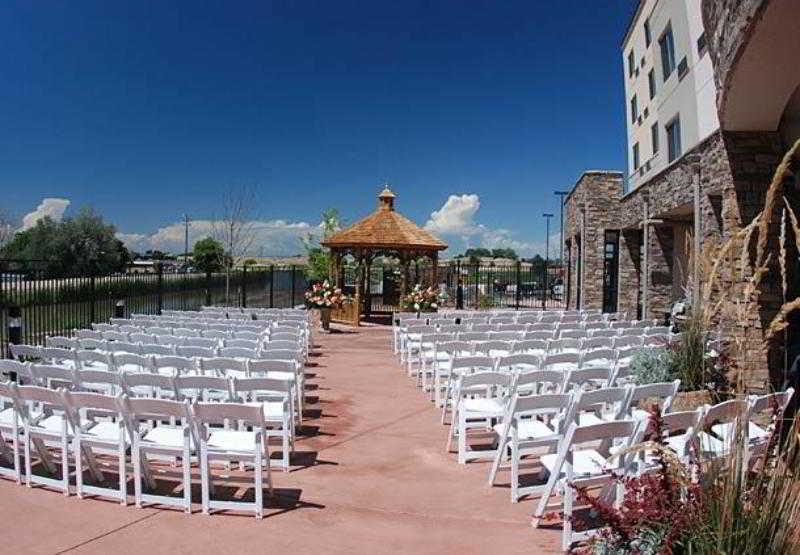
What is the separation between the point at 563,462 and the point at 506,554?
2.20 feet

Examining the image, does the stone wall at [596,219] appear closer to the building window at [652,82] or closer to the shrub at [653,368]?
the building window at [652,82]

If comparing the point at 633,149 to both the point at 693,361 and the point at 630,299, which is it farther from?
the point at 693,361

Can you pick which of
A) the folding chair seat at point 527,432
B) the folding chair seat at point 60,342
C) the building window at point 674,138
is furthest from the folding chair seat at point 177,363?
the building window at point 674,138

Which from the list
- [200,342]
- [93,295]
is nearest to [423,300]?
[93,295]

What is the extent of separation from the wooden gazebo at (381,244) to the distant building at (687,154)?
199 inches

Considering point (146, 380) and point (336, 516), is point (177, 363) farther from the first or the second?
point (336, 516)

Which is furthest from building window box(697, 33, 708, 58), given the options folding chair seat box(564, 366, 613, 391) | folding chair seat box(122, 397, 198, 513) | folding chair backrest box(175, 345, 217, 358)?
folding chair seat box(122, 397, 198, 513)

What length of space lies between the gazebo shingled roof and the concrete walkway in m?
13.2

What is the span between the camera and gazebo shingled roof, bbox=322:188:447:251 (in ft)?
64.1

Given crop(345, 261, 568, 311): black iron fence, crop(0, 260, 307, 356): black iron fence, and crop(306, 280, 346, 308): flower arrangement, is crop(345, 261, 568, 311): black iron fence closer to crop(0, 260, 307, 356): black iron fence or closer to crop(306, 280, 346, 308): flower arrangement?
crop(0, 260, 307, 356): black iron fence

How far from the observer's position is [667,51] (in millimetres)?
18922

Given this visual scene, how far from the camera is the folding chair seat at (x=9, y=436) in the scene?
486cm

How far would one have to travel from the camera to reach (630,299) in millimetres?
18969

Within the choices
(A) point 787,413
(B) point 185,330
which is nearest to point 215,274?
(B) point 185,330
